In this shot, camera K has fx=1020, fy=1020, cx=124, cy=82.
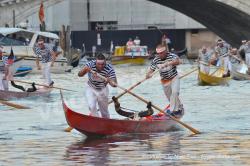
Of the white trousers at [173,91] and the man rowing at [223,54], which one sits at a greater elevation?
the white trousers at [173,91]

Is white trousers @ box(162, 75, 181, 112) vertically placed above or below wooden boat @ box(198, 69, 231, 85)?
above

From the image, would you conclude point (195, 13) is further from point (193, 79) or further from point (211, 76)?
point (211, 76)

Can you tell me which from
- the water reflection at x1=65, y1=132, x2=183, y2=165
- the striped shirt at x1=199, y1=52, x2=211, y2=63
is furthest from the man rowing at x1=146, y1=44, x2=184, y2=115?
the striped shirt at x1=199, y1=52, x2=211, y2=63

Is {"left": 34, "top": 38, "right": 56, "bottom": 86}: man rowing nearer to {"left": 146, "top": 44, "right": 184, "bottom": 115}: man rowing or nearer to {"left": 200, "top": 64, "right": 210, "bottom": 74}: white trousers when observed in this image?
{"left": 200, "top": 64, "right": 210, "bottom": 74}: white trousers

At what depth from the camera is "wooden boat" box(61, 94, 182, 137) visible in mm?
16047

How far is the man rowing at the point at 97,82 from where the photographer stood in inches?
658

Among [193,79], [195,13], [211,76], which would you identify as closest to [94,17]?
[195,13]

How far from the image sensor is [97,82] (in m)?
16.9

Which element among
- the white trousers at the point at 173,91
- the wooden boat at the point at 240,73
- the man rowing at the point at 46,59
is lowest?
the wooden boat at the point at 240,73

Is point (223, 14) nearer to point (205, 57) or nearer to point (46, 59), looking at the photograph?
point (205, 57)

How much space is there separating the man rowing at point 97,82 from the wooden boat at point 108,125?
451 millimetres

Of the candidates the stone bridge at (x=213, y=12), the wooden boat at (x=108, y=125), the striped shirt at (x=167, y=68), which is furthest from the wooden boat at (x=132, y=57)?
the wooden boat at (x=108, y=125)

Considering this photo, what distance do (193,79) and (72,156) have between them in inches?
1000

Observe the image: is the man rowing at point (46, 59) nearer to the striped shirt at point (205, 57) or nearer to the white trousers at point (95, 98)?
the striped shirt at point (205, 57)
